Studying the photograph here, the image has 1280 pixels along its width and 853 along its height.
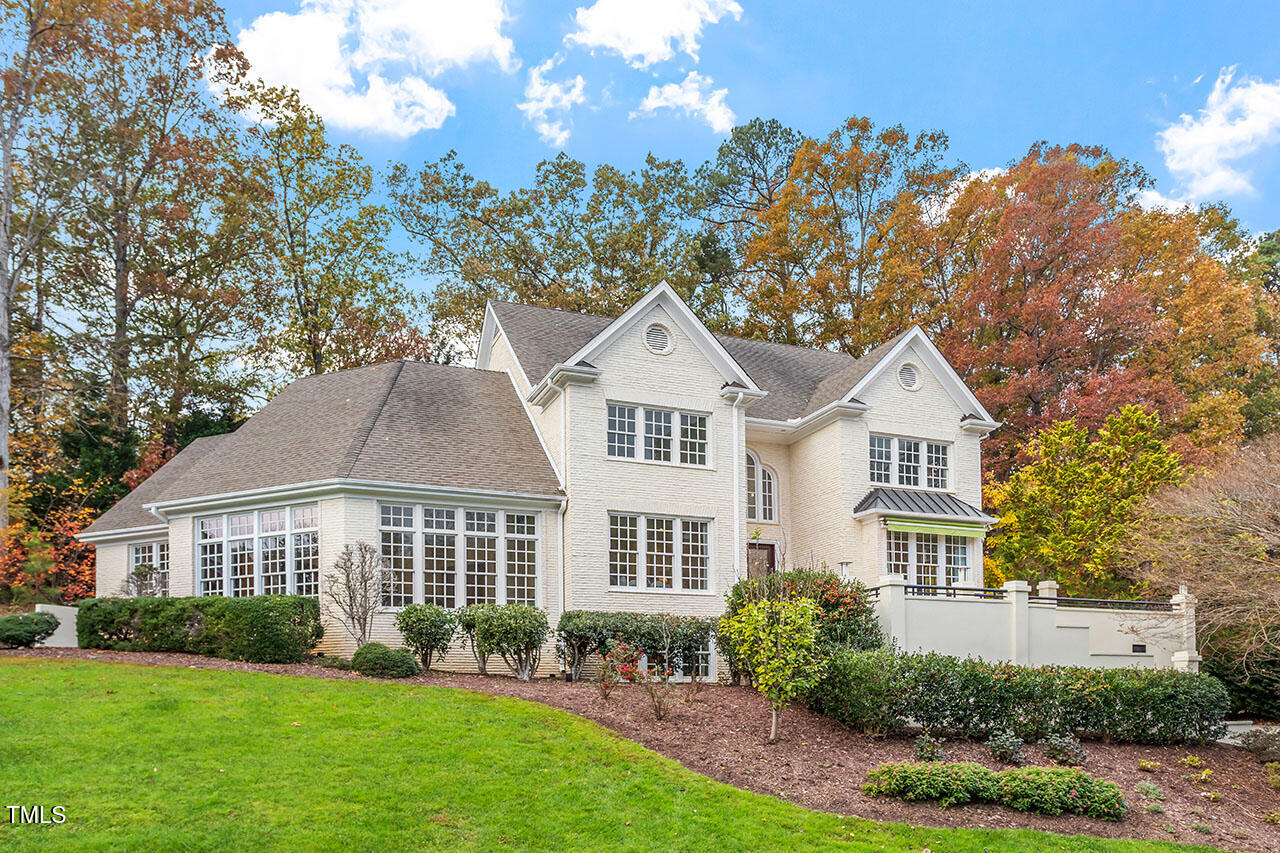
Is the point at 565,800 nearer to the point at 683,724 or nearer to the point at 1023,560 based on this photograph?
the point at 683,724

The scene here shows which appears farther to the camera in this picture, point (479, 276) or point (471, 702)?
point (479, 276)

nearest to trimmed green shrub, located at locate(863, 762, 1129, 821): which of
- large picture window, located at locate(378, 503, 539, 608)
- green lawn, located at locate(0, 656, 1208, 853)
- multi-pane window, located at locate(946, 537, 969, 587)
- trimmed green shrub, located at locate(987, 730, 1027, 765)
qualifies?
green lawn, located at locate(0, 656, 1208, 853)

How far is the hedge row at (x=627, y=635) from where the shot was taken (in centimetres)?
1920

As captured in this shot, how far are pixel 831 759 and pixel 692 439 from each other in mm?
9944

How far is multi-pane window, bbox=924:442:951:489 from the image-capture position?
Answer: 84.4ft

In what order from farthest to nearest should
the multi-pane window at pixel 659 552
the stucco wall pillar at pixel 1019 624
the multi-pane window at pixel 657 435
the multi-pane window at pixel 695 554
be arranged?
the multi-pane window at pixel 657 435 → the multi-pane window at pixel 695 554 → the multi-pane window at pixel 659 552 → the stucco wall pillar at pixel 1019 624

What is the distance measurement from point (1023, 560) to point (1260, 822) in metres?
11.5

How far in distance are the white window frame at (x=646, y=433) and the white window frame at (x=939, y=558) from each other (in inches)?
194

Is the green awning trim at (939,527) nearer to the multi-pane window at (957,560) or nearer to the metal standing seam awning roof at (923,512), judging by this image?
the metal standing seam awning roof at (923,512)

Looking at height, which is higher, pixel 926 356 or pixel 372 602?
pixel 926 356

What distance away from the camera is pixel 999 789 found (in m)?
13.2

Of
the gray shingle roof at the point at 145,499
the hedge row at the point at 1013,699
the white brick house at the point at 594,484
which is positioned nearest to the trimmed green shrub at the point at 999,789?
the hedge row at the point at 1013,699

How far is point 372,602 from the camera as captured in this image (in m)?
19.1

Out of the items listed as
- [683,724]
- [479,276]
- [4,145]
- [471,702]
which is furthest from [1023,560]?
[4,145]
